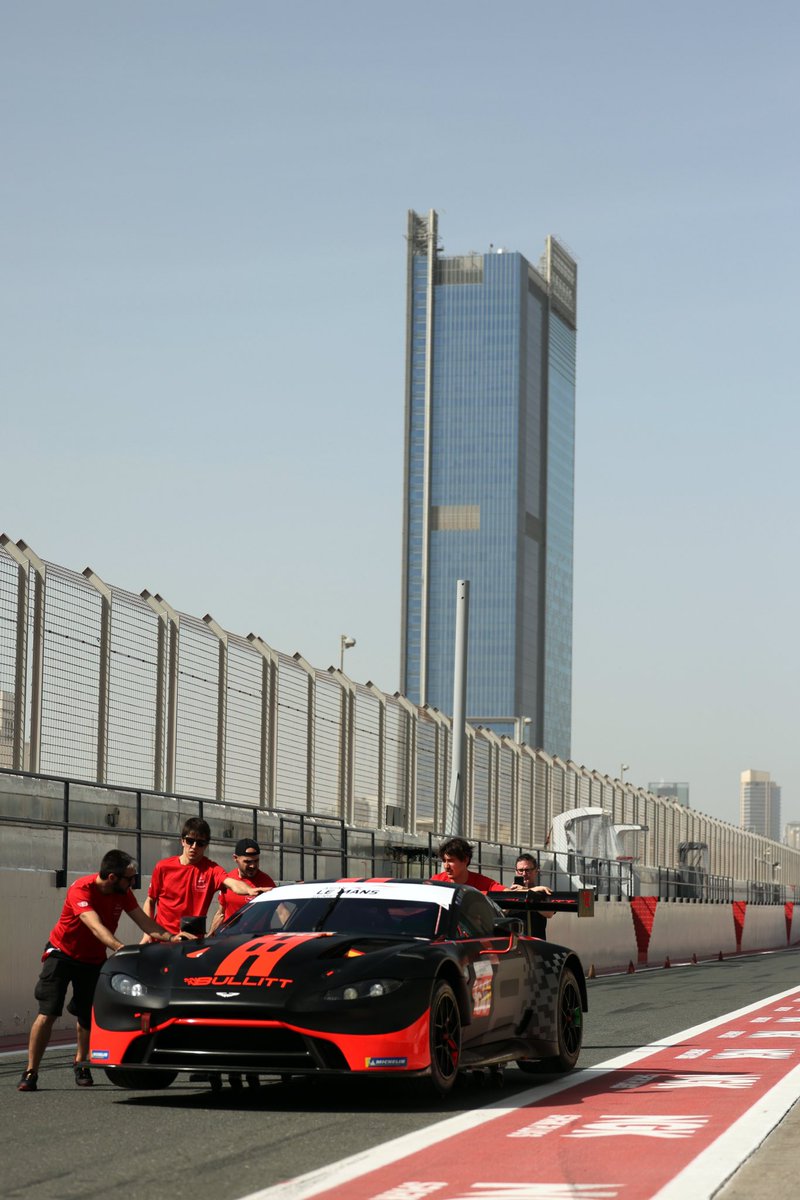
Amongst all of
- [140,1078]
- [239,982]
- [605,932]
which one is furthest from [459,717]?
[239,982]

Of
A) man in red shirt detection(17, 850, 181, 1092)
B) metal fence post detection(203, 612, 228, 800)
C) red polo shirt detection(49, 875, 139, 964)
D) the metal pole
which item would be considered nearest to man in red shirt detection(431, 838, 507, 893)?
man in red shirt detection(17, 850, 181, 1092)

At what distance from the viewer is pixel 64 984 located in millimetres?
11180

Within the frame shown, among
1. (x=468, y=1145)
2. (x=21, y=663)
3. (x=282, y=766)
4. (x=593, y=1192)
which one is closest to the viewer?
(x=593, y=1192)

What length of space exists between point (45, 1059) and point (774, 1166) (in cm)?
671

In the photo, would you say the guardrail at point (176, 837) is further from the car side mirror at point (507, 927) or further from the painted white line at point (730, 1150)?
the painted white line at point (730, 1150)

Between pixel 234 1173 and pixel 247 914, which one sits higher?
pixel 247 914

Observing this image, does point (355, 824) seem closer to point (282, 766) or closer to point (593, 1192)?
point (282, 766)

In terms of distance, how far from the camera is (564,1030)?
40.3 ft

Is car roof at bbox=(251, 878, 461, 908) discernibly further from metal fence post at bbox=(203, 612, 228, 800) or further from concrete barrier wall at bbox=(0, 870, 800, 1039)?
metal fence post at bbox=(203, 612, 228, 800)

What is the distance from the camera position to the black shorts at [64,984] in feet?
36.3

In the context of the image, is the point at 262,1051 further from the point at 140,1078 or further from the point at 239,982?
the point at 140,1078

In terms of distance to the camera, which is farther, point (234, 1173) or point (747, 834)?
point (747, 834)

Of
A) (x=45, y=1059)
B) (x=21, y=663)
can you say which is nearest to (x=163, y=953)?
(x=45, y=1059)

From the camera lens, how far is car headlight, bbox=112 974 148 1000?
10062mm
